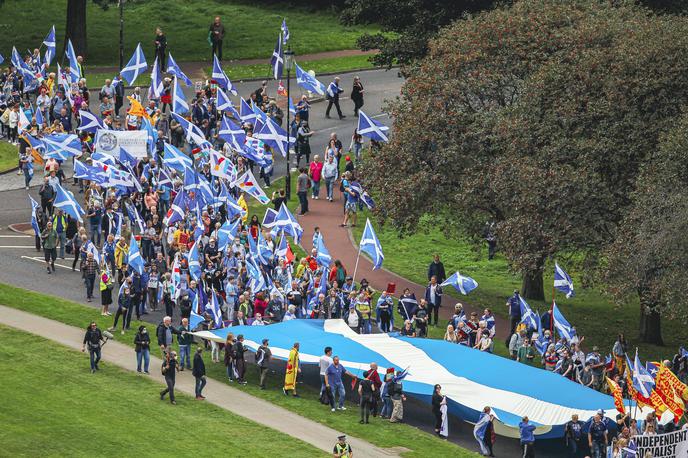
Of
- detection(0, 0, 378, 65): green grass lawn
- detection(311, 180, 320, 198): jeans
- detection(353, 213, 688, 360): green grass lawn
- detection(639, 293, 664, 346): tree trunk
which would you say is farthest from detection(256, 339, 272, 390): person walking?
detection(0, 0, 378, 65): green grass lawn

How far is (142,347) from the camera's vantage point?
41.4 m

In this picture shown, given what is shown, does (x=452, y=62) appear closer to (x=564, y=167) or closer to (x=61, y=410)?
(x=564, y=167)

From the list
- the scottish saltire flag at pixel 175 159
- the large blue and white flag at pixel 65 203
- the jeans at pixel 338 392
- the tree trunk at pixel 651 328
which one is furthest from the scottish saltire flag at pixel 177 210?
the tree trunk at pixel 651 328

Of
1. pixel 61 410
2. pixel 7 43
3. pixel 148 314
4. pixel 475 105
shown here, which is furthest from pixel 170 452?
pixel 7 43

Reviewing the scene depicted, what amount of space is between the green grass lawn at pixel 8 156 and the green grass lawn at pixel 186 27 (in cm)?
1734

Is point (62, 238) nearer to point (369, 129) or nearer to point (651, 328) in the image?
point (369, 129)

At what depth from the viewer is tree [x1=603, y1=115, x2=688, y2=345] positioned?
43062mm

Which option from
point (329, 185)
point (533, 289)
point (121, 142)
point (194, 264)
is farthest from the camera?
point (329, 185)

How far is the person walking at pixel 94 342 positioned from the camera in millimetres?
40844

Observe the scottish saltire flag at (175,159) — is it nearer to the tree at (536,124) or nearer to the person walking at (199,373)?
the tree at (536,124)

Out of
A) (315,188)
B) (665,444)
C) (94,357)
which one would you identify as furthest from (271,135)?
(665,444)

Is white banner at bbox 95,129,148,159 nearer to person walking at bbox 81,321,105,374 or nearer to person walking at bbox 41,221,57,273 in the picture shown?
person walking at bbox 41,221,57,273

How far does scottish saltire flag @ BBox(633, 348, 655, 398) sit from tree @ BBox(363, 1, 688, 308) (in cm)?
738

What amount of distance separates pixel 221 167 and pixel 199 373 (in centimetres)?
Answer: 1244
